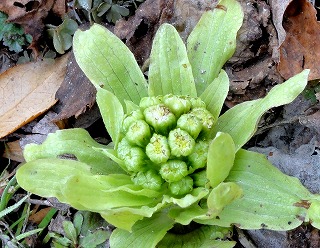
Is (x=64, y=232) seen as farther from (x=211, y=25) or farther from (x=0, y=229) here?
(x=211, y=25)

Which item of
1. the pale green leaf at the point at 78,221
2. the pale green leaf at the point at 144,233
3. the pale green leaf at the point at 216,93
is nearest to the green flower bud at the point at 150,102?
the pale green leaf at the point at 216,93

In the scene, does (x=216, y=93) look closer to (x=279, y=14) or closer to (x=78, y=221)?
(x=279, y=14)

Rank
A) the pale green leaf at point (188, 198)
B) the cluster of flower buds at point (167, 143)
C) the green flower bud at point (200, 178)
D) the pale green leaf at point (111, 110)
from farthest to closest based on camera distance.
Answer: the pale green leaf at point (111, 110), the green flower bud at point (200, 178), the cluster of flower buds at point (167, 143), the pale green leaf at point (188, 198)

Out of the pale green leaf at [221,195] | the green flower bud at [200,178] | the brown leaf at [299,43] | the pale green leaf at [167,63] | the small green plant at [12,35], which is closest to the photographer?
the pale green leaf at [221,195]

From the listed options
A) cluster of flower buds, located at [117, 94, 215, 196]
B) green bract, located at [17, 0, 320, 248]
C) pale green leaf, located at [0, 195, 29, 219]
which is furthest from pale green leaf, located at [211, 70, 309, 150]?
pale green leaf, located at [0, 195, 29, 219]

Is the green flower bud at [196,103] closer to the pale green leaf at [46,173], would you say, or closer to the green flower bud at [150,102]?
the green flower bud at [150,102]

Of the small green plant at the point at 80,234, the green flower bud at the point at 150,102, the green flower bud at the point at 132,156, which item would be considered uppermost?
the green flower bud at the point at 150,102

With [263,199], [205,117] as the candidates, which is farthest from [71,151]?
[263,199]
